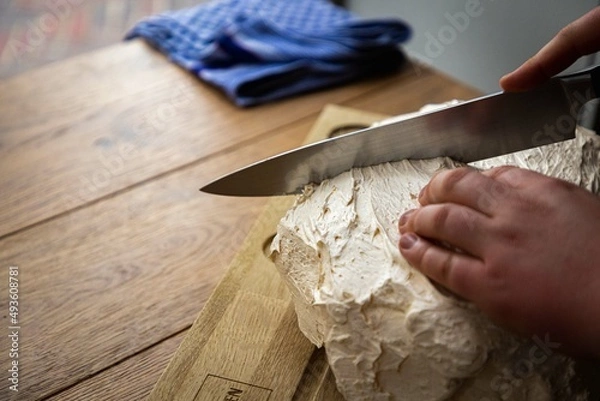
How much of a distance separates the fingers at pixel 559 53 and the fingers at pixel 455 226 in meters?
0.28

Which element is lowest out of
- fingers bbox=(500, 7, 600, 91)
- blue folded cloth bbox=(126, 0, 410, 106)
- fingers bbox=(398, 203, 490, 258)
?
blue folded cloth bbox=(126, 0, 410, 106)

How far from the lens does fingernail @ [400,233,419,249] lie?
0.81 m

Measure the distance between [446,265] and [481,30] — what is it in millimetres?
1117

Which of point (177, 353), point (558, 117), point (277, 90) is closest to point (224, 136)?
point (277, 90)

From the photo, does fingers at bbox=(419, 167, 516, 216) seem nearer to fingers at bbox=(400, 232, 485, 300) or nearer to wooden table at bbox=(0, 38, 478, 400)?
fingers at bbox=(400, 232, 485, 300)

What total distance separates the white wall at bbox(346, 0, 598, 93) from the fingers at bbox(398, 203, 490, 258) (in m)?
0.92

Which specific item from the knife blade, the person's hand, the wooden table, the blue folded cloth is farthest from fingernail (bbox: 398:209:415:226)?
the blue folded cloth

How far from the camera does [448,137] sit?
37.8 inches

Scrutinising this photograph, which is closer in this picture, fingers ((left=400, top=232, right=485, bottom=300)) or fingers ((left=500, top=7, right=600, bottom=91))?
fingers ((left=400, top=232, right=485, bottom=300))

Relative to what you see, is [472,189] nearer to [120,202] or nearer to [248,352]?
[248,352]

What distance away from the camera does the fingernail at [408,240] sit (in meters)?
0.81

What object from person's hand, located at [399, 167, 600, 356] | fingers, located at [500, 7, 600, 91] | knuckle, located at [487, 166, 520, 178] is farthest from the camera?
fingers, located at [500, 7, 600, 91]

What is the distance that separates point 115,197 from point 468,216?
2.42 ft

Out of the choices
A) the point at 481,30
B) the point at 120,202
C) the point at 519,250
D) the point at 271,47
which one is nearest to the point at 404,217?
the point at 519,250
